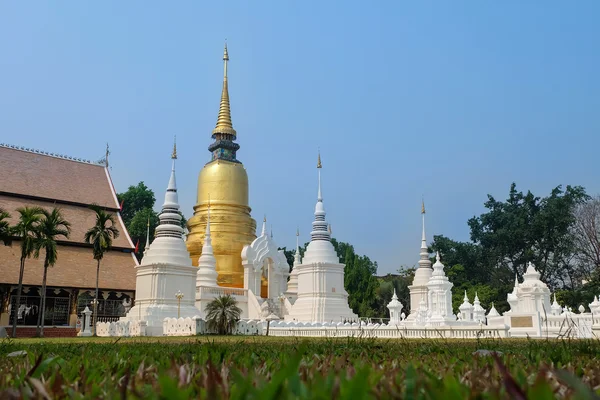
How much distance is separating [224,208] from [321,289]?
390 inches

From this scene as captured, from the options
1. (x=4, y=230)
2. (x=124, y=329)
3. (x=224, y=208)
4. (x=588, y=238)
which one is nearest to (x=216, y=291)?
(x=124, y=329)

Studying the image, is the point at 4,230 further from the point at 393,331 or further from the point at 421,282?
the point at 421,282

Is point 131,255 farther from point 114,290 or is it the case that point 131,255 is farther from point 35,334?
point 35,334

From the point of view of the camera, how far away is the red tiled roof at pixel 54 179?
1359 inches

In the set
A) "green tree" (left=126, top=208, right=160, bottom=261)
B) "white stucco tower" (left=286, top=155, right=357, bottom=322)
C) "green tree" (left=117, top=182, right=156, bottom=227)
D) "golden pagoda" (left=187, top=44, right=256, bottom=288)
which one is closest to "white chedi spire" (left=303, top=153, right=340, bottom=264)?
"white stucco tower" (left=286, top=155, right=357, bottom=322)

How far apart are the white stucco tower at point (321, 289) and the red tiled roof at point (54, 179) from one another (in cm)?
1392

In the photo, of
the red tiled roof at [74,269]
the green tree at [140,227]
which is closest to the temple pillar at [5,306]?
the red tiled roof at [74,269]

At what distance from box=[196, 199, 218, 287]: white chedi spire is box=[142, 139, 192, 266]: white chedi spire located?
259 cm

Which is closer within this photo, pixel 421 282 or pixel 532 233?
pixel 421 282

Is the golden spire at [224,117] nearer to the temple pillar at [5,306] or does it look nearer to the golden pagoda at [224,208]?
the golden pagoda at [224,208]

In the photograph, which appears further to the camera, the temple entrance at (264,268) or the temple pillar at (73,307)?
the temple entrance at (264,268)

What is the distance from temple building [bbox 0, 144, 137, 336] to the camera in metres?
30.5

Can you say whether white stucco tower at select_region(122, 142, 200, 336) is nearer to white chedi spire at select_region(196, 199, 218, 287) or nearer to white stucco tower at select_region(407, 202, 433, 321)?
white chedi spire at select_region(196, 199, 218, 287)

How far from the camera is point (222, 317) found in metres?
23.8
